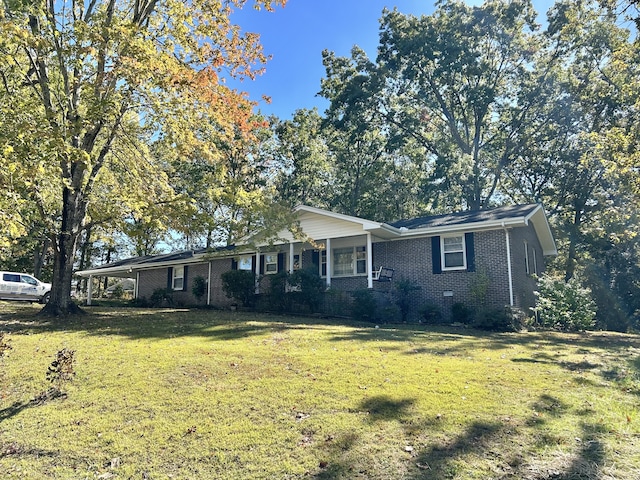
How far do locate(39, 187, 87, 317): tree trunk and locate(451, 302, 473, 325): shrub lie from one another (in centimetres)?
1188

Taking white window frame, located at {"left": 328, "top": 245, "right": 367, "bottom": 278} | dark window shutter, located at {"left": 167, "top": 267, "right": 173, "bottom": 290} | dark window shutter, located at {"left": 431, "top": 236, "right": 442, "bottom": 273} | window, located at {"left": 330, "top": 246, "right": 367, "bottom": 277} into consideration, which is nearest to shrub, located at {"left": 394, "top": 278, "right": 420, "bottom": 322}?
dark window shutter, located at {"left": 431, "top": 236, "right": 442, "bottom": 273}

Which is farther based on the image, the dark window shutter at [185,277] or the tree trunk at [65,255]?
the dark window shutter at [185,277]

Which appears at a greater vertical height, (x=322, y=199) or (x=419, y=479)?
(x=322, y=199)

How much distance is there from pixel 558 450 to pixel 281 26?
14.5m

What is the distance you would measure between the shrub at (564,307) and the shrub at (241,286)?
10.7 m

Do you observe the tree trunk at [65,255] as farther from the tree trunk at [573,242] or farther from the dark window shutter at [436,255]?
the tree trunk at [573,242]

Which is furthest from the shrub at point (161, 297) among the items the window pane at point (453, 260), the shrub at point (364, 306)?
the window pane at point (453, 260)

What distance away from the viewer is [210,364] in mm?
7254

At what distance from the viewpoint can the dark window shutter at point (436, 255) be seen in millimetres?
16120

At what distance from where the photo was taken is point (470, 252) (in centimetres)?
1559

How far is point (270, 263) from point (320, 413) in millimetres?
16091

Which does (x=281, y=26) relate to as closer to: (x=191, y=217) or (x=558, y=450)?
(x=191, y=217)

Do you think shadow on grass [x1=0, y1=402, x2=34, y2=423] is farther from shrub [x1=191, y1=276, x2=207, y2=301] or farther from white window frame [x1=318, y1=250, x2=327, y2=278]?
shrub [x1=191, y1=276, x2=207, y2=301]

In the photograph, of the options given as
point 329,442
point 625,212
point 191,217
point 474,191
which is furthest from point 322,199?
point 329,442
